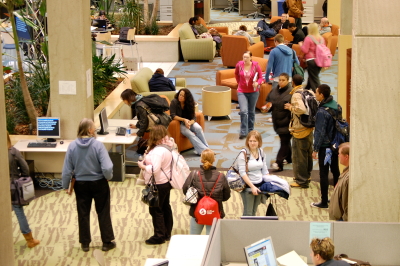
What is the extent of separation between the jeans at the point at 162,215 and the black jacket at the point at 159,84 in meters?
4.35

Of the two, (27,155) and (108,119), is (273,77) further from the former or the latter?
(27,155)

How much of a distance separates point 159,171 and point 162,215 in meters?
0.54

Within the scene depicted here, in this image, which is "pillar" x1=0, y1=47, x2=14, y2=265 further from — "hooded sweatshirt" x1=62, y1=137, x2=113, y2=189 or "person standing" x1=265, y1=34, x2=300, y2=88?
"person standing" x1=265, y1=34, x2=300, y2=88

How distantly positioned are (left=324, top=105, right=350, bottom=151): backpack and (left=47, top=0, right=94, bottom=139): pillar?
3310 mm

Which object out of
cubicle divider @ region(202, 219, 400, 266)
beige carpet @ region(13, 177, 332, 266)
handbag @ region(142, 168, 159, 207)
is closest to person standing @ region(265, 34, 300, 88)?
beige carpet @ region(13, 177, 332, 266)

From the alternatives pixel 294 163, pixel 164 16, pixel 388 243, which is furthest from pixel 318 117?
pixel 164 16

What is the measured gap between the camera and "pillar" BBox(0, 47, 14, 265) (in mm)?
4770

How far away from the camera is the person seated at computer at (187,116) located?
29.8ft

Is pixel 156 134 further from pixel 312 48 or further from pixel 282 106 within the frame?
pixel 312 48

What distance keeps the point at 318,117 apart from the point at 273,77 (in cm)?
423

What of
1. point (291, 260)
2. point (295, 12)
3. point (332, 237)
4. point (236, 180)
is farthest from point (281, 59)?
point (295, 12)

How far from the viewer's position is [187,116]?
935 cm

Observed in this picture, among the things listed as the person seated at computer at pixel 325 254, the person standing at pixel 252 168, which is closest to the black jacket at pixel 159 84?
the person standing at pixel 252 168

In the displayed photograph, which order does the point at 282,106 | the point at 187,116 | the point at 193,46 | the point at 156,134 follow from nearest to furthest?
the point at 156,134, the point at 282,106, the point at 187,116, the point at 193,46
